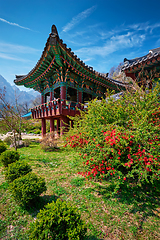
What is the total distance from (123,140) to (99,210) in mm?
1930

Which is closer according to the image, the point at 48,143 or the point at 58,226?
the point at 58,226

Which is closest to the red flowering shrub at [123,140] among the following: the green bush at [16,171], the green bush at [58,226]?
the green bush at [58,226]

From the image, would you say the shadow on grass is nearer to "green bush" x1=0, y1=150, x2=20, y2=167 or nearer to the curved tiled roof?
"green bush" x1=0, y1=150, x2=20, y2=167

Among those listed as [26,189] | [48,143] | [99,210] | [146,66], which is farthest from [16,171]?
[146,66]

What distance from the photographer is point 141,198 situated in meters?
3.49

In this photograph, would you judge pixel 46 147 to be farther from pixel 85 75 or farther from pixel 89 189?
pixel 85 75

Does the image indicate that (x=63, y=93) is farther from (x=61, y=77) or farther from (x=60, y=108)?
(x=60, y=108)

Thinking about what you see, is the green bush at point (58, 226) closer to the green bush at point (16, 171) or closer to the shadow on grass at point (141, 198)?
the shadow on grass at point (141, 198)

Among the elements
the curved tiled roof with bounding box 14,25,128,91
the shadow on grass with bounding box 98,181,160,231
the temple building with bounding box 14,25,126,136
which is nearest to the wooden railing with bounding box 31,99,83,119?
the temple building with bounding box 14,25,126,136

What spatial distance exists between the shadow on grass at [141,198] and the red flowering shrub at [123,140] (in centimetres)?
59

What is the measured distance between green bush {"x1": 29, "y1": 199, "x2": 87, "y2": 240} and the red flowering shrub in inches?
46.4

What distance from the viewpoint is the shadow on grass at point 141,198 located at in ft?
10.0

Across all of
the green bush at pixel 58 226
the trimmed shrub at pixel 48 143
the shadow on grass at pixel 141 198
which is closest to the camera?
the green bush at pixel 58 226

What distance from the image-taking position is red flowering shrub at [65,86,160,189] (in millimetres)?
2652
